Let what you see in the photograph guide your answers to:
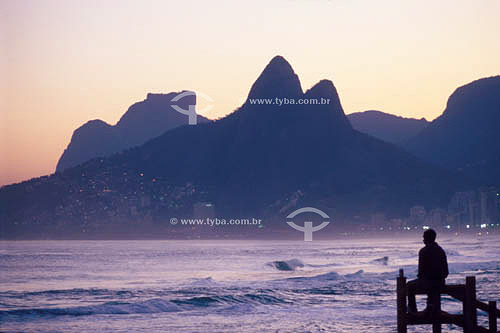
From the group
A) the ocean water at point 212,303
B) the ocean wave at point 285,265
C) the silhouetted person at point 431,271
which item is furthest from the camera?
the ocean wave at point 285,265

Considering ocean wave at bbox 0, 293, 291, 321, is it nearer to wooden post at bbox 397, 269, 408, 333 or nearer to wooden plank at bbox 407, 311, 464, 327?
wooden plank at bbox 407, 311, 464, 327

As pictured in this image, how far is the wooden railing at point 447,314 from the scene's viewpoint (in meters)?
14.9

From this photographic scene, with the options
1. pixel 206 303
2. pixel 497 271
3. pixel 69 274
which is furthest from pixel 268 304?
pixel 69 274

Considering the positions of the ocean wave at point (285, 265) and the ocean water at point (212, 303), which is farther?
the ocean wave at point (285, 265)

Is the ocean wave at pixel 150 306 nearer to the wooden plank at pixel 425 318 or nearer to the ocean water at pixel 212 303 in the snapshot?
the ocean water at pixel 212 303

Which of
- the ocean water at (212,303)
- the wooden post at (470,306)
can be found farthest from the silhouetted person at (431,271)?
the ocean water at (212,303)

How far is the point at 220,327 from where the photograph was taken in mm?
29141

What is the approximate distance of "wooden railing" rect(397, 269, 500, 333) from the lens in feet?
49.0

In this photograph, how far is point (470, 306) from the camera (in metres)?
15.0

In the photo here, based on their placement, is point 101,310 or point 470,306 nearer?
point 470,306

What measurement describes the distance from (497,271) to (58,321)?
124 feet

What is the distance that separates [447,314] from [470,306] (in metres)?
0.53

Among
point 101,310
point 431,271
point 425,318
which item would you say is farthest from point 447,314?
point 101,310

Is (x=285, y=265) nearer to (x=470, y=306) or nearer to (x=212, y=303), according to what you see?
(x=212, y=303)
